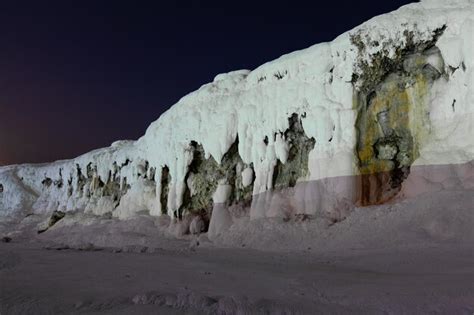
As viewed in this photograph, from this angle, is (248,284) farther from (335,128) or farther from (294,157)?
(294,157)

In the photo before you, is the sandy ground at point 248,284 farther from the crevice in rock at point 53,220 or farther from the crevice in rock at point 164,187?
the crevice in rock at point 53,220

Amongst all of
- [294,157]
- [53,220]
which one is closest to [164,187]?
[294,157]

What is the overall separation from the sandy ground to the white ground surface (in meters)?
0.02

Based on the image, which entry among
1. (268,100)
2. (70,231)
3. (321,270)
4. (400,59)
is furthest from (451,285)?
(70,231)

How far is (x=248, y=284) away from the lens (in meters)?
8.09

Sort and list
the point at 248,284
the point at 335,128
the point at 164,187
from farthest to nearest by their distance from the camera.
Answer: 1. the point at 164,187
2. the point at 335,128
3. the point at 248,284

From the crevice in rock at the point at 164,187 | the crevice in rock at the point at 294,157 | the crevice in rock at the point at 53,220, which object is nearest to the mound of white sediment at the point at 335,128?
the crevice in rock at the point at 294,157

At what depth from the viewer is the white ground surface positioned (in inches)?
Result: 244

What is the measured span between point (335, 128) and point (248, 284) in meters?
11.2

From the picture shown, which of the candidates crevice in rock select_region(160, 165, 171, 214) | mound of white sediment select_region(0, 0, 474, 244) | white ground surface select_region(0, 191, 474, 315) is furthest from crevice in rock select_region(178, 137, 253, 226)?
white ground surface select_region(0, 191, 474, 315)

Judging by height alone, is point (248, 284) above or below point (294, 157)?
below

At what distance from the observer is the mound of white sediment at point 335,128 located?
15.3 metres

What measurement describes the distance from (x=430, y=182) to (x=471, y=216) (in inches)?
111

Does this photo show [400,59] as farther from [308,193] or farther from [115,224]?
[115,224]
